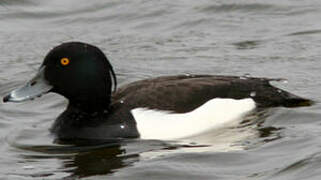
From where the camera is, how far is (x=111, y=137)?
32.5ft

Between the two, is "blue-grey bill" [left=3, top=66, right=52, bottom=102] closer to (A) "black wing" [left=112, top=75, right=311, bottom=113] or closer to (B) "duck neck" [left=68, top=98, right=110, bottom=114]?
(B) "duck neck" [left=68, top=98, right=110, bottom=114]

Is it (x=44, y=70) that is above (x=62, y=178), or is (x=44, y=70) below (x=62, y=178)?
above

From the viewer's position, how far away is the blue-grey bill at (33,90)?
10.0m

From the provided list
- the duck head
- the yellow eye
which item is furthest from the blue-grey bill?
the yellow eye

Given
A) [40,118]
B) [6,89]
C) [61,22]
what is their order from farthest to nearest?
[61,22] → [6,89] → [40,118]

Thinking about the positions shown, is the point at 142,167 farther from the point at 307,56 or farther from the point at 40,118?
the point at 307,56

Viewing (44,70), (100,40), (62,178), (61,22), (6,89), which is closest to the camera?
(62,178)

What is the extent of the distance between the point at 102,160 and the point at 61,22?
6.48m

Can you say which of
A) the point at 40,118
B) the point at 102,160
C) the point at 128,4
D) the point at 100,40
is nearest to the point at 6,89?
the point at 40,118

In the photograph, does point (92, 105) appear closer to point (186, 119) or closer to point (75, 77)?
point (75, 77)

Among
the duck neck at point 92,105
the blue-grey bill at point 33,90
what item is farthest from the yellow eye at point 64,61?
the duck neck at point 92,105

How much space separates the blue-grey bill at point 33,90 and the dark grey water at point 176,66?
1.46 ft

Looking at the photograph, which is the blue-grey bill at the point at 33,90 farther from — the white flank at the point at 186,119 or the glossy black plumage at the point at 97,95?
the white flank at the point at 186,119

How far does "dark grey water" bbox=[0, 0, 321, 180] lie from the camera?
9.11 meters
